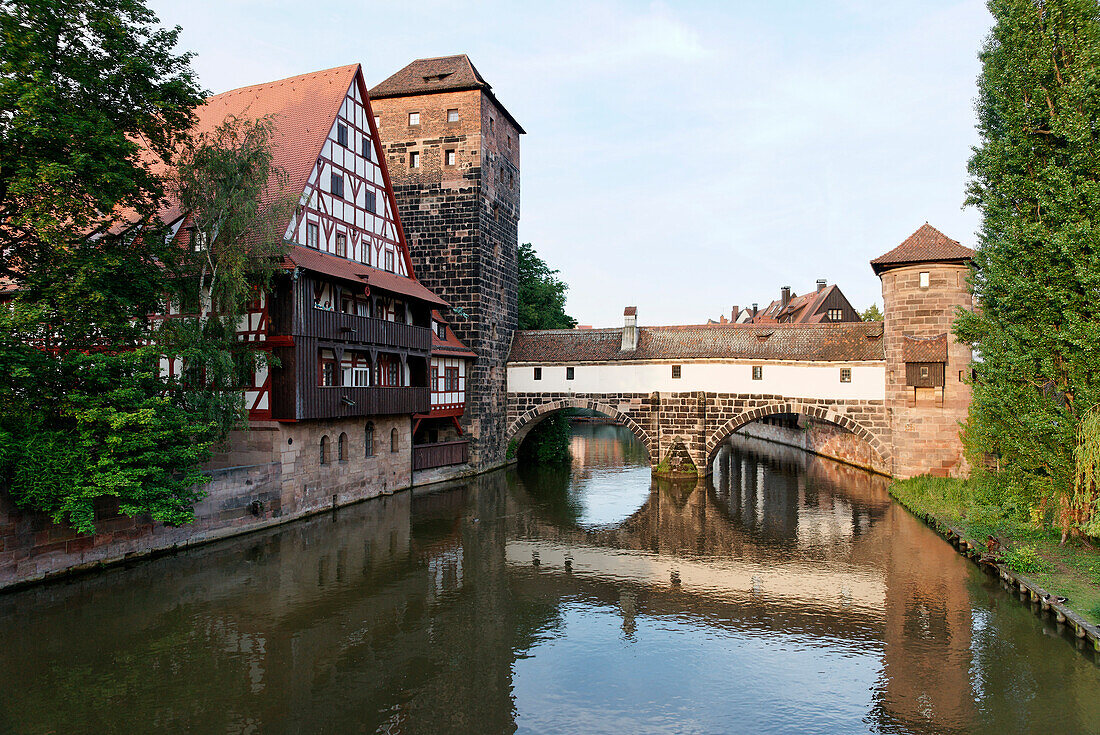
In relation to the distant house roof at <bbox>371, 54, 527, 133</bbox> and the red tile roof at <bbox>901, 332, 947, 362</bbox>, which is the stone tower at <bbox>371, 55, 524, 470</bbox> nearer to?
the distant house roof at <bbox>371, 54, 527, 133</bbox>

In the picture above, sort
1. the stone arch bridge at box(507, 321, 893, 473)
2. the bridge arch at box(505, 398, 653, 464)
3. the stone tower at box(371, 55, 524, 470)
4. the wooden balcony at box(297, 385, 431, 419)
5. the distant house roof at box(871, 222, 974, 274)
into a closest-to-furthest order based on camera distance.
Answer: the wooden balcony at box(297, 385, 431, 419)
the distant house roof at box(871, 222, 974, 274)
the stone arch bridge at box(507, 321, 893, 473)
the stone tower at box(371, 55, 524, 470)
the bridge arch at box(505, 398, 653, 464)

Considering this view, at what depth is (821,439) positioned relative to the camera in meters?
39.5

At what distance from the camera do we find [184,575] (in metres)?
15.2

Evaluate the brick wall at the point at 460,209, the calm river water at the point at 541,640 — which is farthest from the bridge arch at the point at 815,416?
the brick wall at the point at 460,209

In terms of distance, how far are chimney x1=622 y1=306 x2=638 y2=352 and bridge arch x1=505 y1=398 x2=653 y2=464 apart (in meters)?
3.10

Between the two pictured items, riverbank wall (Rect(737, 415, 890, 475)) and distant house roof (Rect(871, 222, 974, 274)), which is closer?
distant house roof (Rect(871, 222, 974, 274))

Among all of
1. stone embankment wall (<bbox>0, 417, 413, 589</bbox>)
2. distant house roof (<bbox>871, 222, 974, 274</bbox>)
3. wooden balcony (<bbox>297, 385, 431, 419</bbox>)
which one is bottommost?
stone embankment wall (<bbox>0, 417, 413, 589</bbox>)

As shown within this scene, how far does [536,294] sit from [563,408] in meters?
10.6

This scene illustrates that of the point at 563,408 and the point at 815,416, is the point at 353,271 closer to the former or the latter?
the point at 563,408

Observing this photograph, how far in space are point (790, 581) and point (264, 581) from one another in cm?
1194

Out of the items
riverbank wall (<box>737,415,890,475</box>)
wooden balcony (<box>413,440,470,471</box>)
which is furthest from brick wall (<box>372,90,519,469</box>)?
riverbank wall (<box>737,415,890,475</box>)

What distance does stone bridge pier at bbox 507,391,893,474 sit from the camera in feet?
94.1

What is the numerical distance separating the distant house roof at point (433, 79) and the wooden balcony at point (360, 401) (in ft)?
46.4

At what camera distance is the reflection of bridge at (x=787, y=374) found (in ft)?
88.4
